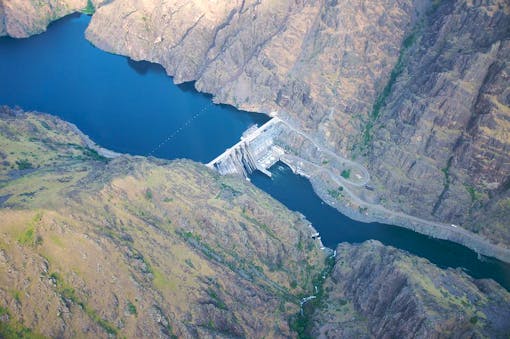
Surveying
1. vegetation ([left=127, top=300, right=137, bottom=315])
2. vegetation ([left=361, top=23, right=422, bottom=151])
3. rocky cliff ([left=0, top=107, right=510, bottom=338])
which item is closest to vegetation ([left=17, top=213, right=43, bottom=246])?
rocky cliff ([left=0, top=107, right=510, bottom=338])

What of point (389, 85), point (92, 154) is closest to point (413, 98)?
point (389, 85)

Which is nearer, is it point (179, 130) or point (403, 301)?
point (403, 301)

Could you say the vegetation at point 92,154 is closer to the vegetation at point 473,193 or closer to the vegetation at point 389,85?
the vegetation at point 389,85

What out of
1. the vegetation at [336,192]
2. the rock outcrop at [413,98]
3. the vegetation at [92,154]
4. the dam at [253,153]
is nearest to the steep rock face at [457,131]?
the rock outcrop at [413,98]

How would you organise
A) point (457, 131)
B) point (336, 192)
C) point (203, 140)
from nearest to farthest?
point (457, 131) < point (336, 192) < point (203, 140)

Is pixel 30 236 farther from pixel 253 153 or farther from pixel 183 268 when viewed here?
pixel 253 153

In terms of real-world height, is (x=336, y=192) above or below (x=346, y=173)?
below

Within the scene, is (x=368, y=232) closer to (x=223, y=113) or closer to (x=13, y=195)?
(x=223, y=113)

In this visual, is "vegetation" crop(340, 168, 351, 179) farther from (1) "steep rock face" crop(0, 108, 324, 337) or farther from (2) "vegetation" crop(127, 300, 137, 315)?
(2) "vegetation" crop(127, 300, 137, 315)
